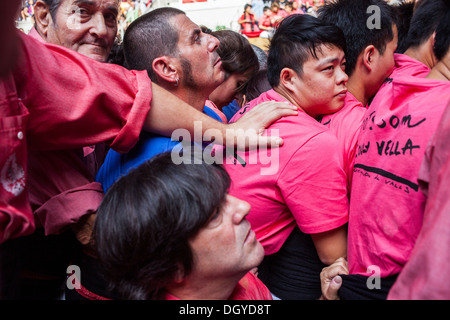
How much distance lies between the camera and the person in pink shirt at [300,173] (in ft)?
4.55

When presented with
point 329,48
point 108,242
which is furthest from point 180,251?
point 329,48

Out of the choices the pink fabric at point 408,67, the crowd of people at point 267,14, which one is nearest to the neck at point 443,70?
the pink fabric at point 408,67

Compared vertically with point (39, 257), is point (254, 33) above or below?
below

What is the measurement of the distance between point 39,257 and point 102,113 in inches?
24.8

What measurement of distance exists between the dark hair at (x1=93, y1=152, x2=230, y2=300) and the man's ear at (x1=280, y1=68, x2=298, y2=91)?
776 millimetres

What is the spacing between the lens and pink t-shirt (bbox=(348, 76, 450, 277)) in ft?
3.57

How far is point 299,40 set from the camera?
166 centimetres

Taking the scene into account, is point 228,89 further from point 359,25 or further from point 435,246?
point 435,246

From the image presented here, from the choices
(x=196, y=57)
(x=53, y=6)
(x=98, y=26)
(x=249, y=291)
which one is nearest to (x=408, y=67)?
(x=196, y=57)

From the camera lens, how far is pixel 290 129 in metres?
1.45

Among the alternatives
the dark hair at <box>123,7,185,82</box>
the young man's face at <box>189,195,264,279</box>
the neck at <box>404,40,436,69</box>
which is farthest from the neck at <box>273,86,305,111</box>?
the young man's face at <box>189,195,264,279</box>

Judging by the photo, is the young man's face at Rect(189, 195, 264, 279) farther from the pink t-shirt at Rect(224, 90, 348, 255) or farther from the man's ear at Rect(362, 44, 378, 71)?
the man's ear at Rect(362, 44, 378, 71)
